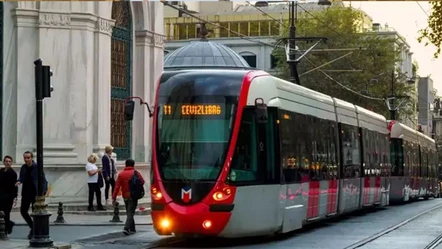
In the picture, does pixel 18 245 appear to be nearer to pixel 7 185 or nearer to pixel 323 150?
pixel 7 185

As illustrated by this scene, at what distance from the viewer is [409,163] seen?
40.7 m

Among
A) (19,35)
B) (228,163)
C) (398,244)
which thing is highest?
(19,35)

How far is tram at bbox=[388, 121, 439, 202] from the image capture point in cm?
3781

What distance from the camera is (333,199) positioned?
83.3ft

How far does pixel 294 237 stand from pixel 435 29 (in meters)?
7.89

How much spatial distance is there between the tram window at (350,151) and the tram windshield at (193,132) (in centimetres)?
830

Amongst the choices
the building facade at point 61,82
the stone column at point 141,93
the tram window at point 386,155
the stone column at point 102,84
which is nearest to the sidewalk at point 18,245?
the building facade at point 61,82

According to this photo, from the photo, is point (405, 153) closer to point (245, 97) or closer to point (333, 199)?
point (333, 199)

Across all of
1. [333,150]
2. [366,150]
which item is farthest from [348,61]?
[333,150]

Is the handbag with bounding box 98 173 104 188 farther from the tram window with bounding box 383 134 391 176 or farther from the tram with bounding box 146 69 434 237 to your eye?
the tram window with bounding box 383 134 391 176

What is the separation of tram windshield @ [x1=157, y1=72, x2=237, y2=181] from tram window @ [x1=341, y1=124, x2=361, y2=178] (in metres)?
8.30

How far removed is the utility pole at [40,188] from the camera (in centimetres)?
1820

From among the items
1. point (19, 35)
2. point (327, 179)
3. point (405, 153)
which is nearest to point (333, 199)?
point (327, 179)

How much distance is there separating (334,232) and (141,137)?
42.2 feet
